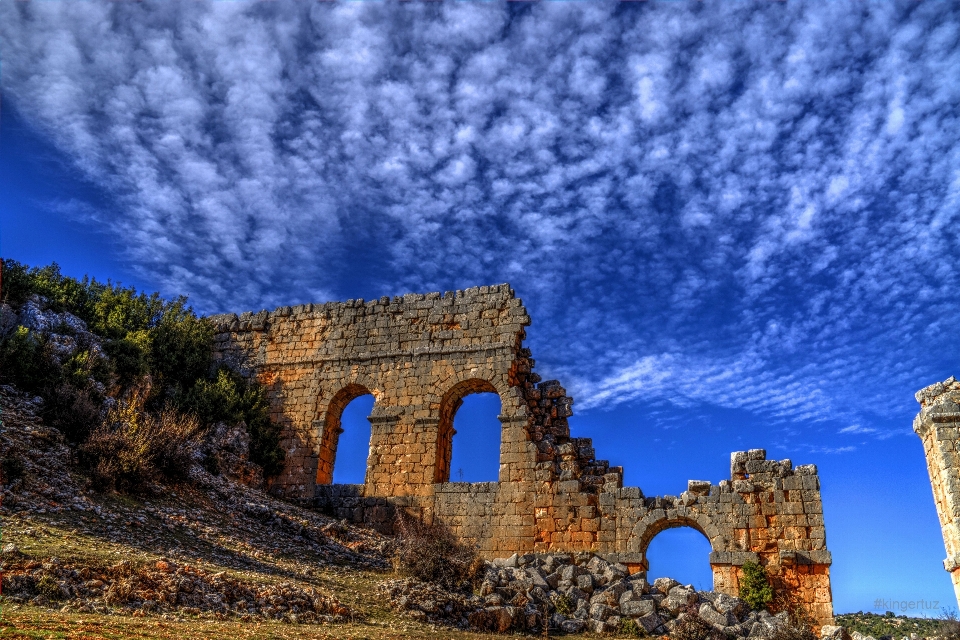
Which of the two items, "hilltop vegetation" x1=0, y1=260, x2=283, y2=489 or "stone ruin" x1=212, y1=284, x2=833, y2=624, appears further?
"stone ruin" x1=212, y1=284, x2=833, y2=624

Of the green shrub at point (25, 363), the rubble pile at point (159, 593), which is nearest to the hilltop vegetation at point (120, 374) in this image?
the green shrub at point (25, 363)

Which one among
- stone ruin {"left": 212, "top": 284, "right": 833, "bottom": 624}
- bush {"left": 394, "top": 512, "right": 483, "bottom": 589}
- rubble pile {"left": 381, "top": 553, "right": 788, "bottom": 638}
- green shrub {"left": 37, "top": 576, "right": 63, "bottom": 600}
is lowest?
green shrub {"left": 37, "top": 576, "right": 63, "bottom": 600}

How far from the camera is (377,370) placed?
16531 mm

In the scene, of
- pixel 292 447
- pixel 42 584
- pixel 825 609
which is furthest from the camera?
pixel 292 447

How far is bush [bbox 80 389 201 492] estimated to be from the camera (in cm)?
1050

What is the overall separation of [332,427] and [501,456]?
4613 millimetres

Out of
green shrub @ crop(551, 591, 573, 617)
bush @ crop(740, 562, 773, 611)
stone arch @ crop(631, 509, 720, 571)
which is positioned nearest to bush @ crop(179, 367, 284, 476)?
green shrub @ crop(551, 591, 573, 617)

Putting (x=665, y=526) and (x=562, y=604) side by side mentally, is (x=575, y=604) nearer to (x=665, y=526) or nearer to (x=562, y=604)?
(x=562, y=604)

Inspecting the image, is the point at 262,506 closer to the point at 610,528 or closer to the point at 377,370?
the point at 377,370

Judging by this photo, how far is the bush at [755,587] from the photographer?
1166 centimetres

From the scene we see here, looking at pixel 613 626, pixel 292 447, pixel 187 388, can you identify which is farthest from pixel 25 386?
pixel 613 626

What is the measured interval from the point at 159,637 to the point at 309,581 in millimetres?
3846

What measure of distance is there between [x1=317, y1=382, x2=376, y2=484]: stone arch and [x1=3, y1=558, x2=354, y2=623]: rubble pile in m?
8.03

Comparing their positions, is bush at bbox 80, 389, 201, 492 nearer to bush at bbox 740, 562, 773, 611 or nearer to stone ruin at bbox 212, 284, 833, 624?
stone ruin at bbox 212, 284, 833, 624
